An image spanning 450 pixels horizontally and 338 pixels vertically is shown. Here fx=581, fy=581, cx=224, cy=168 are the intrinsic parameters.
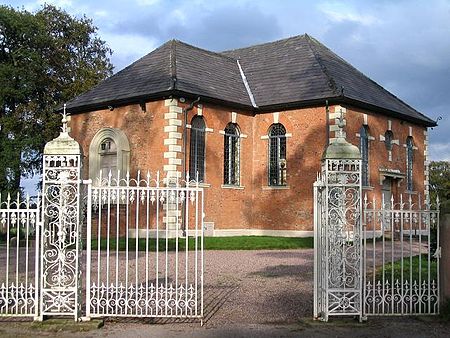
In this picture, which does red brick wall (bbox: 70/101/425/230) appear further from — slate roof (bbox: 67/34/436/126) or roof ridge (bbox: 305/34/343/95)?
roof ridge (bbox: 305/34/343/95)

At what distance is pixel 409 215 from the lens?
903 cm

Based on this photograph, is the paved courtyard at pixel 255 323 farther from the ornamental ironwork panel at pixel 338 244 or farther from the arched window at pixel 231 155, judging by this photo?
the arched window at pixel 231 155

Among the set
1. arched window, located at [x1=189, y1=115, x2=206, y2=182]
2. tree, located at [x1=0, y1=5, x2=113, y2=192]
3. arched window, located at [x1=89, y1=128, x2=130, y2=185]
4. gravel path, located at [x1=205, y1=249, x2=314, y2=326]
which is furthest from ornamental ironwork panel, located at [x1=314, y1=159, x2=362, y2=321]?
tree, located at [x1=0, y1=5, x2=113, y2=192]

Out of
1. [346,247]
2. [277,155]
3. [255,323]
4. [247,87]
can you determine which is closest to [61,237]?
[255,323]

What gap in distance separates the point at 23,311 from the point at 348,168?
536 centimetres

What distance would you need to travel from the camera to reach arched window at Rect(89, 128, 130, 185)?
80.7 feet

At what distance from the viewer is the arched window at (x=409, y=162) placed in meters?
A: 28.9

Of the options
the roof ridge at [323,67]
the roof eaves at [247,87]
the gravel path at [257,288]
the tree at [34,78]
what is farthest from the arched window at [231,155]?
the tree at [34,78]

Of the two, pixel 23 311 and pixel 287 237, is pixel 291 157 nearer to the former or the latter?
pixel 287 237

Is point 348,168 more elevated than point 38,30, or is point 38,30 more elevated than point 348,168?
point 38,30

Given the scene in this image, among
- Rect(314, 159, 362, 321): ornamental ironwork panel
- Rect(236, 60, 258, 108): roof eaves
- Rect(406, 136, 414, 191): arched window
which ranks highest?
Rect(236, 60, 258, 108): roof eaves

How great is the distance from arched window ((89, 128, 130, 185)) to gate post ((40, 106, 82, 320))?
52.7ft

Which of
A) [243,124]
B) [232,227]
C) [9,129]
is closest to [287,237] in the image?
[232,227]

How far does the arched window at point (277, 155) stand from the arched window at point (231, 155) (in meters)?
1.54
